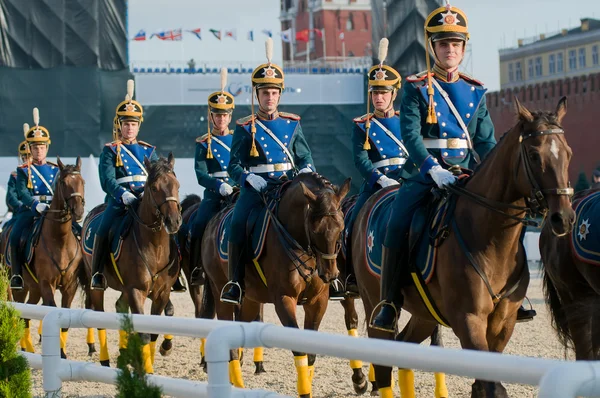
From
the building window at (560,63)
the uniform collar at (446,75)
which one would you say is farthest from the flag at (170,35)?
the uniform collar at (446,75)

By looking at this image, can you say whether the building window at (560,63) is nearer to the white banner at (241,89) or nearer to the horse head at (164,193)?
the white banner at (241,89)

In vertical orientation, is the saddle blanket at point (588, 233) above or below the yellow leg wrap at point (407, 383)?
above

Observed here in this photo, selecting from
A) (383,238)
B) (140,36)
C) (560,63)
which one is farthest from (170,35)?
(383,238)

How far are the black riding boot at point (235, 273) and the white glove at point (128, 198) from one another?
98.3 inches

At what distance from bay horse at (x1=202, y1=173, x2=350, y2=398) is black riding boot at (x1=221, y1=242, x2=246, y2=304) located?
0.35 ft

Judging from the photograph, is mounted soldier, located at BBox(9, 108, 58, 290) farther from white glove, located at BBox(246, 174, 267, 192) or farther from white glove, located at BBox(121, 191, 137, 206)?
white glove, located at BBox(246, 174, 267, 192)

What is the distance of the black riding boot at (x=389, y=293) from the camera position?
762 centimetres

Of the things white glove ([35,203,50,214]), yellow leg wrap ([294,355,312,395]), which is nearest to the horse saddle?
white glove ([35,203,50,214])

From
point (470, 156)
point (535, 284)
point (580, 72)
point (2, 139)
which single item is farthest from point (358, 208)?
point (580, 72)

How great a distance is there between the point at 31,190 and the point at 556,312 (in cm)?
894

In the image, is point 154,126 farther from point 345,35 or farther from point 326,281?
point 345,35

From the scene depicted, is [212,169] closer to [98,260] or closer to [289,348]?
[98,260]

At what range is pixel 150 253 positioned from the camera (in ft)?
40.1

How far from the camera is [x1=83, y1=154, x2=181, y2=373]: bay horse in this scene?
11.6 m
